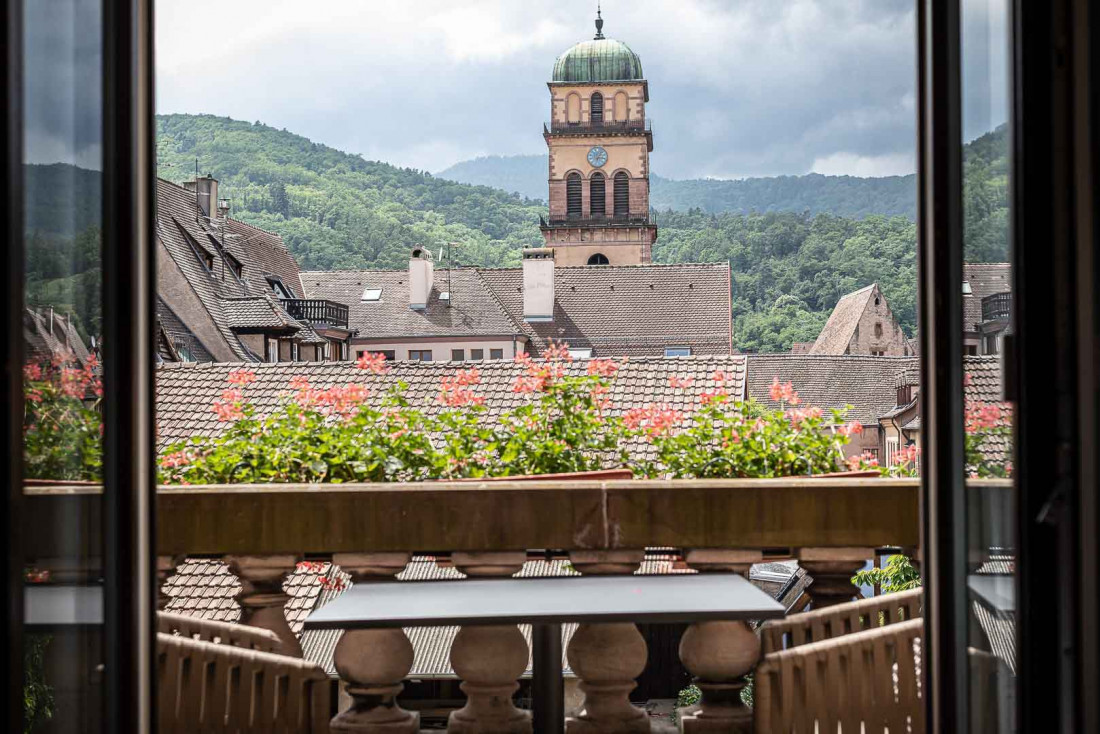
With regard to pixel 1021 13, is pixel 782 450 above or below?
below

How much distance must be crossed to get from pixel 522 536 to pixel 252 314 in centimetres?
2177

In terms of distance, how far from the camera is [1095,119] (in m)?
1.14

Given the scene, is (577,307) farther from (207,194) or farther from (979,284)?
(979,284)

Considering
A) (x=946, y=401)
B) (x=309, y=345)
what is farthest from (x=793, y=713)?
(x=309, y=345)

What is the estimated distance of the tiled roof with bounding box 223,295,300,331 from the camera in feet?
74.5

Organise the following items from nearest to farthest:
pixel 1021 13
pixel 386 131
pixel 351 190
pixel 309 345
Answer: pixel 1021 13
pixel 309 345
pixel 351 190
pixel 386 131

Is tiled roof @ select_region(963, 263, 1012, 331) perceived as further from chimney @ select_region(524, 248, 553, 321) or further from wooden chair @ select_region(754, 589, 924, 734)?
chimney @ select_region(524, 248, 553, 321)

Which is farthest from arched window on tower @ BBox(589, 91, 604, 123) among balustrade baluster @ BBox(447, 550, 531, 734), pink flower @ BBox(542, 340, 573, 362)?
balustrade baluster @ BBox(447, 550, 531, 734)

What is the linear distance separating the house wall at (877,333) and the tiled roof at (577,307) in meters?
5.74

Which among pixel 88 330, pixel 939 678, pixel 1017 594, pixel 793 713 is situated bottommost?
pixel 793 713

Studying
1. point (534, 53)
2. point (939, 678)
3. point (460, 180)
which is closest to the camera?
point (939, 678)

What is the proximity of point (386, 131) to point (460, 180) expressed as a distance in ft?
105

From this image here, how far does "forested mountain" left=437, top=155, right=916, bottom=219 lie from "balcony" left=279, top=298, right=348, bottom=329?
8.53 metres

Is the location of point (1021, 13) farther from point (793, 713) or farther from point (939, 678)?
point (793, 713)
